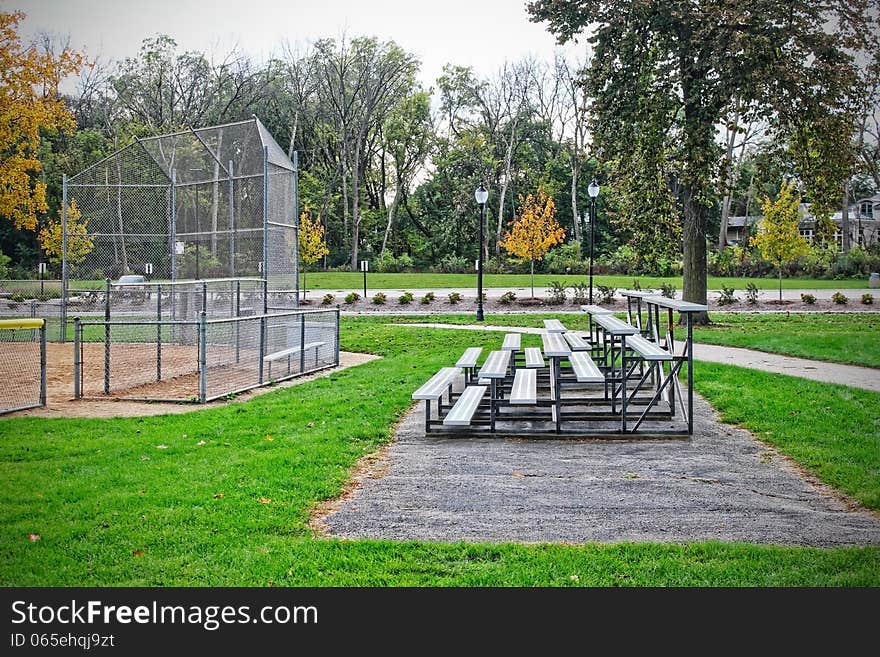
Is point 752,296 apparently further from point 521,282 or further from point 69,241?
point 69,241

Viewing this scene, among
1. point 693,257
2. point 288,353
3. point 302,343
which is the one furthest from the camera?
point 693,257

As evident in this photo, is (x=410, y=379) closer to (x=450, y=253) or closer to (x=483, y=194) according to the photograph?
(x=483, y=194)

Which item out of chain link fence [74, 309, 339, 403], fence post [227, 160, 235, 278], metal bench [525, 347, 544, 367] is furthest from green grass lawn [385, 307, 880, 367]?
chain link fence [74, 309, 339, 403]

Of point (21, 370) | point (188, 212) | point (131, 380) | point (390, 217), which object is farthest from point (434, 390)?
point (390, 217)

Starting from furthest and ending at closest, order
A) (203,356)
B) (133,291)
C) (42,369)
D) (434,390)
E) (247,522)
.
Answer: (133,291)
(203,356)
(42,369)
(434,390)
(247,522)

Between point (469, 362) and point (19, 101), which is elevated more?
point (19, 101)

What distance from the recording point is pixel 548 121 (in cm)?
4112

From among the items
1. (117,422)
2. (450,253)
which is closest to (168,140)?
(117,422)

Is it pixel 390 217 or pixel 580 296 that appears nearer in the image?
pixel 580 296

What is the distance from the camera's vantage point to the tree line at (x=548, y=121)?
13.7m

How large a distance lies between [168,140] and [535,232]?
1357cm

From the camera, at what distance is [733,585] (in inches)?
124

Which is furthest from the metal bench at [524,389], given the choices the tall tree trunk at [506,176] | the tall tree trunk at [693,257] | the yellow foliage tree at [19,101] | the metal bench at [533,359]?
the tall tree trunk at [506,176]

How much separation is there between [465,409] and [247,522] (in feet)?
8.56
